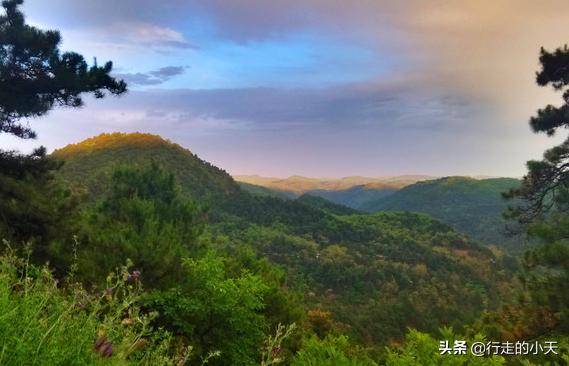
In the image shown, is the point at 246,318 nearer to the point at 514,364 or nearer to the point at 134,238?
the point at 134,238

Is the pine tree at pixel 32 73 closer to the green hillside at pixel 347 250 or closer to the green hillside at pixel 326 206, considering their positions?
the green hillside at pixel 347 250

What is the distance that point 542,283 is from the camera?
12.8 metres

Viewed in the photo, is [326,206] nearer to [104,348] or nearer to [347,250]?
[347,250]

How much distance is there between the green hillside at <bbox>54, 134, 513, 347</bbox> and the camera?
194ft

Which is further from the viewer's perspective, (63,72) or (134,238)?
(134,238)

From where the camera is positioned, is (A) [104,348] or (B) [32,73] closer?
(A) [104,348]

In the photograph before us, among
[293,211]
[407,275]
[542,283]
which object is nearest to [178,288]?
[542,283]

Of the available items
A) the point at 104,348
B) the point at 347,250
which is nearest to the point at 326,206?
the point at 347,250

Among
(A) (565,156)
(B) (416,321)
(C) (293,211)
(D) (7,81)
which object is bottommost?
(B) (416,321)

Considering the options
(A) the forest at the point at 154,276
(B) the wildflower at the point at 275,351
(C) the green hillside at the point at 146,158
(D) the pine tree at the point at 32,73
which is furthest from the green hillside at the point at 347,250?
(B) the wildflower at the point at 275,351

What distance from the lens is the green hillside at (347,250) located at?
59062 millimetres

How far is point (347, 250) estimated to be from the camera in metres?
91.0

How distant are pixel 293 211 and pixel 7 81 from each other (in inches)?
4151

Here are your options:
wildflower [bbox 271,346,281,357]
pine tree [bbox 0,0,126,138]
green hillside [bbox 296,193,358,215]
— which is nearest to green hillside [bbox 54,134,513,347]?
green hillside [bbox 296,193,358,215]
